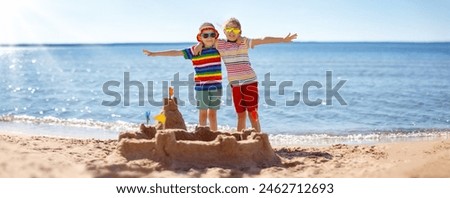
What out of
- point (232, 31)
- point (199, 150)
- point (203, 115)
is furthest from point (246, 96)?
point (199, 150)

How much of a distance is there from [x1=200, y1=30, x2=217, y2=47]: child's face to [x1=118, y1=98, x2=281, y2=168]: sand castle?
105cm

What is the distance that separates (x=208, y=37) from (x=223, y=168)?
1.57 meters

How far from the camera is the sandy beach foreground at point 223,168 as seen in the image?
15.4 ft

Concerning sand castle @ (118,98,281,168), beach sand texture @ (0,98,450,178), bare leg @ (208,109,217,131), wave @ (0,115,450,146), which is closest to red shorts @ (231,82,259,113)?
bare leg @ (208,109,217,131)

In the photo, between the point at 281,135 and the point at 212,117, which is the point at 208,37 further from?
the point at 281,135

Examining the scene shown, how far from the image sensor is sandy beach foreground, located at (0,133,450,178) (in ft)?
15.4

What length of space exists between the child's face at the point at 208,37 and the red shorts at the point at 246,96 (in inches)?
21.0

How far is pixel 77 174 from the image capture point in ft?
15.2

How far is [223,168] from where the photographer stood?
4.89 m

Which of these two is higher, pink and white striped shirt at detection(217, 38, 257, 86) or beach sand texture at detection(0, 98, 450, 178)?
pink and white striped shirt at detection(217, 38, 257, 86)

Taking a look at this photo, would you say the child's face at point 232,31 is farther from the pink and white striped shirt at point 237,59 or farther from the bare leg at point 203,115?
the bare leg at point 203,115

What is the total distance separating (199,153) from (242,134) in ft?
2.21

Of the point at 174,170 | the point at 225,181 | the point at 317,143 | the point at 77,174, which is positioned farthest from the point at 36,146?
the point at 317,143

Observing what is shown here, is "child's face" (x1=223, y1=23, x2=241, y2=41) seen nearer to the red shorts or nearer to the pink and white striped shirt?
the pink and white striped shirt
